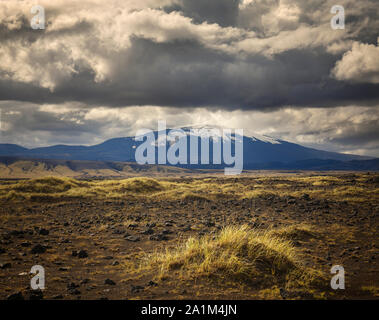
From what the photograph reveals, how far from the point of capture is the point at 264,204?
72.7ft

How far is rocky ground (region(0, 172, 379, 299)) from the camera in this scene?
628 cm

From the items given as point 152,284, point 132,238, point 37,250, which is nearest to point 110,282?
point 152,284

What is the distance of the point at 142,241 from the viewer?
11.8 m

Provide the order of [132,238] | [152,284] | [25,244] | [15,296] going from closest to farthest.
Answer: [15,296]
[152,284]
[25,244]
[132,238]

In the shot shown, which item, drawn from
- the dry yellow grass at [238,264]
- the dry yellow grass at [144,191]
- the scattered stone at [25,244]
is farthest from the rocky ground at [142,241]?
the dry yellow grass at [144,191]

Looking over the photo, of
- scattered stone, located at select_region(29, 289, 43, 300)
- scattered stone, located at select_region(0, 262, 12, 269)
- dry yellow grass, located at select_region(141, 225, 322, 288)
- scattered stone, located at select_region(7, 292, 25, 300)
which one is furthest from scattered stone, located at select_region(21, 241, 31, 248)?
dry yellow grass, located at select_region(141, 225, 322, 288)

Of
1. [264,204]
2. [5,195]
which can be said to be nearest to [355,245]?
[264,204]

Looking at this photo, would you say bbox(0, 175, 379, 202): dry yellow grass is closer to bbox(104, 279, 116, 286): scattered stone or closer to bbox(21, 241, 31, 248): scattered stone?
bbox(21, 241, 31, 248): scattered stone

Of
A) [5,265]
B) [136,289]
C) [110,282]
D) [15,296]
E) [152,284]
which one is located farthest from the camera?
[5,265]

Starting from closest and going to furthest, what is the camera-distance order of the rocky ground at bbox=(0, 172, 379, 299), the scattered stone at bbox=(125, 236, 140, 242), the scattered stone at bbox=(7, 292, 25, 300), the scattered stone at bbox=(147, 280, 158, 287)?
the scattered stone at bbox=(7, 292, 25, 300) → the rocky ground at bbox=(0, 172, 379, 299) → the scattered stone at bbox=(147, 280, 158, 287) → the scattered stone at bbox=(125, 236, 140, 242)

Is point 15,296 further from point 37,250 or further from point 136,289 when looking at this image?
point 37,250

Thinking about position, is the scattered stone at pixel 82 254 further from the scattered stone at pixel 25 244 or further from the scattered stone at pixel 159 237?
the scattered stone at pixel 159 237

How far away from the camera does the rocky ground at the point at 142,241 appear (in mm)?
6281

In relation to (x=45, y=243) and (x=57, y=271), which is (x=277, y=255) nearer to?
(x=57, y=271)
